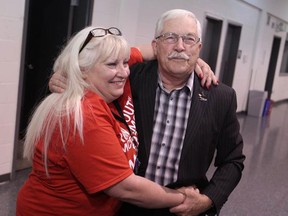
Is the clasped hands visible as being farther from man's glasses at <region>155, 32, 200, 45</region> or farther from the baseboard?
the baseboard

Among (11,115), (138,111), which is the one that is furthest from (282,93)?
(138,111)

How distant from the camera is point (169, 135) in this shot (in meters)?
1.49

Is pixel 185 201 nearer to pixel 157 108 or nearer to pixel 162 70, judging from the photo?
pixel 157 108

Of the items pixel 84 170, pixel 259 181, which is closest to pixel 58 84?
pixel 84 170

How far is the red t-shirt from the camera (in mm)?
1065

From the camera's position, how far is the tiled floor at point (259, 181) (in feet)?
10.1

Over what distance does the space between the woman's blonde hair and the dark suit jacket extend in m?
0.35

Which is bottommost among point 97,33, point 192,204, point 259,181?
point 259,181

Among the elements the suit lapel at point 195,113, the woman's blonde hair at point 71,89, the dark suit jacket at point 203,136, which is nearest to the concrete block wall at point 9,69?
the dark suit jacket at point 203,136

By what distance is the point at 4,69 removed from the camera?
9.35ft

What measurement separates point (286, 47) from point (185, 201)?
34.4ft

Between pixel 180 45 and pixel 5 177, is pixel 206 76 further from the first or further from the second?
pixel 5 177

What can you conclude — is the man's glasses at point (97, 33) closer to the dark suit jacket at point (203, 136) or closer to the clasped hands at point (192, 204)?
the dark suit jacket at point (203, 136)

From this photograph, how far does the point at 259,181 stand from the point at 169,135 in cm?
285
